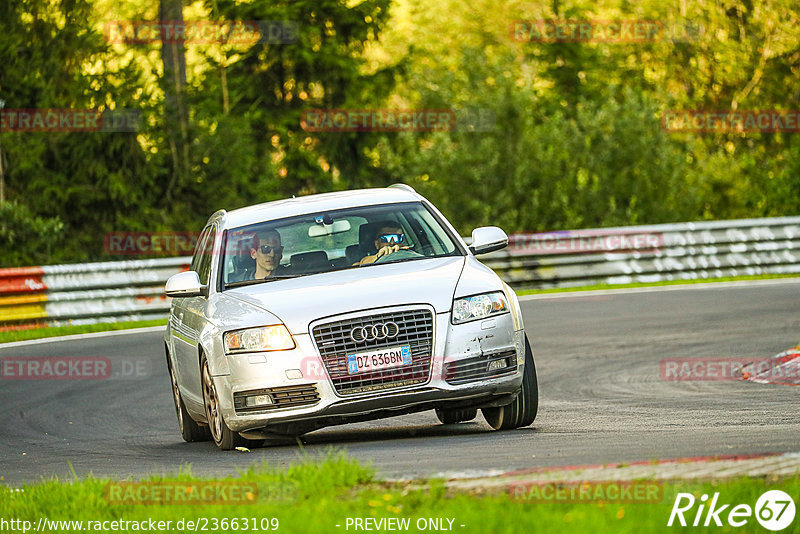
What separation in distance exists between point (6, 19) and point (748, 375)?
20.5m

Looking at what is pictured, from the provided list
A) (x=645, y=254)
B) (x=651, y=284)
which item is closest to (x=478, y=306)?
(x=651, y=284)

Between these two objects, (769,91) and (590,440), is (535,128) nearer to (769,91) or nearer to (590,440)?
(769,91)

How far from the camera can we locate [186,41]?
106 ft

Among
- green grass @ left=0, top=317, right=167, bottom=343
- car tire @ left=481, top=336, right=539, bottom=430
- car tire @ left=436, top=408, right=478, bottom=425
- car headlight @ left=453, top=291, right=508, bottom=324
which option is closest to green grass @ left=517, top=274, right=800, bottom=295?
green grass @ left=0, top=317, right=167, bottom=343

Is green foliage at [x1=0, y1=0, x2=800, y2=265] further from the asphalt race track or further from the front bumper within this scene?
the front bumper

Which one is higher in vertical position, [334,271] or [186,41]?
[186,41]

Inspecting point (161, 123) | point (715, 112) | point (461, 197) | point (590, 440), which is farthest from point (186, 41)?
point (590, 440)

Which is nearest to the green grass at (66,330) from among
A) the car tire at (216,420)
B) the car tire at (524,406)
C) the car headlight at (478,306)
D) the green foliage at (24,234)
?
the green foliage at (24,234)

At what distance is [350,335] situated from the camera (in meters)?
8.51

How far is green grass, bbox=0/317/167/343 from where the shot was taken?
1942 cm

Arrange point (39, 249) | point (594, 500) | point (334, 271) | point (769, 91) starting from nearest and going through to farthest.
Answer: point (594, 500) < point (334, 271) < point (39, 249) < point (769, 91)

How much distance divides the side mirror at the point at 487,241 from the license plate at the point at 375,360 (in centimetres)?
153

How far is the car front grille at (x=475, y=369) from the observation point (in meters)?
8.62

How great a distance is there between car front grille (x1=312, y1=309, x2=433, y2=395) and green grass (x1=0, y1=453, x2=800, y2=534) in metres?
1.43
